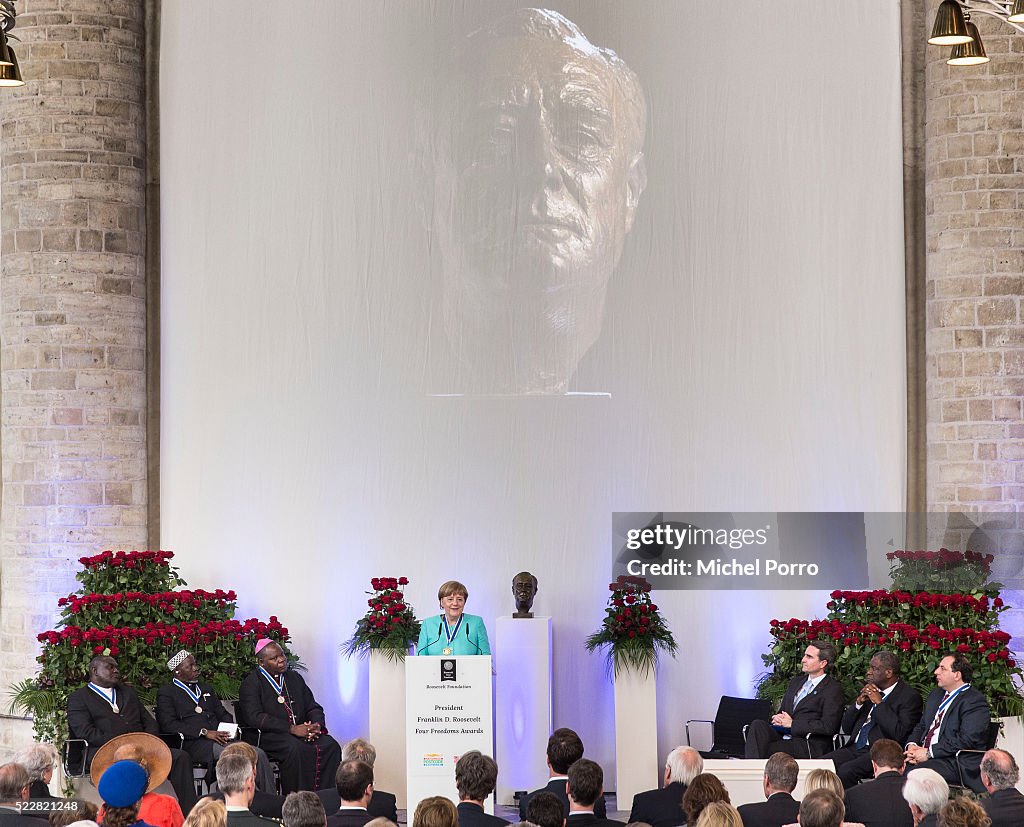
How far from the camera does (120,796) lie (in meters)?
4.95

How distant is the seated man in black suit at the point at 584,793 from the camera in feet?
17.2

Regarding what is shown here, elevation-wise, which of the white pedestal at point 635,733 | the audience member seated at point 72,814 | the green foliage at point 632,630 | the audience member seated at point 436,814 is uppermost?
the green foliage at point 632,630

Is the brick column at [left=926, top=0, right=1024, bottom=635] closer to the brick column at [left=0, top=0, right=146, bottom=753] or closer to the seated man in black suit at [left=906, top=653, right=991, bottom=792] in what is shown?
the seated man in black suit at [left=906, top=653, right=991, bottom=792]

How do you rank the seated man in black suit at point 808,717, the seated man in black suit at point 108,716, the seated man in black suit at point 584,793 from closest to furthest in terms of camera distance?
the seated man in black suit at point 584,793, the seated man in black suit at point 108,716, the seated man in black suit at point 808,717

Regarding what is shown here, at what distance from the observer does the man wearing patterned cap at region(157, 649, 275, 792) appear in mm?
8115

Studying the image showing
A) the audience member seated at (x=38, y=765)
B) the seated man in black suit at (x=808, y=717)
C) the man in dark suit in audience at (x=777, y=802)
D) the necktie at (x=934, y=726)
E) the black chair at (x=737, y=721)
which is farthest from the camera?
the black chair at (x=737, y=721)

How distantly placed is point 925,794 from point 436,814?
1970mm

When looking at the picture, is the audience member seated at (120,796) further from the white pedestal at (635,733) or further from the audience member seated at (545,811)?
the white pedestal at (635,733)

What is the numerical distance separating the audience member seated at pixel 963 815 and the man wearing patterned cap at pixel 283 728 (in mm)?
4655

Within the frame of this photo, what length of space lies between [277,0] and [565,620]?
5000 mm

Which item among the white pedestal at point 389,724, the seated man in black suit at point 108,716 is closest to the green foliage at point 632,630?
the white pedestal at point 389,724

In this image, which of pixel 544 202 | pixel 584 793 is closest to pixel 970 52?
pixel 544 202

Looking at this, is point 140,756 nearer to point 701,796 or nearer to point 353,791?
point 353,791

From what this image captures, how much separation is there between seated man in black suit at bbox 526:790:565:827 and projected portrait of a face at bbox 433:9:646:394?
5.25 metres
